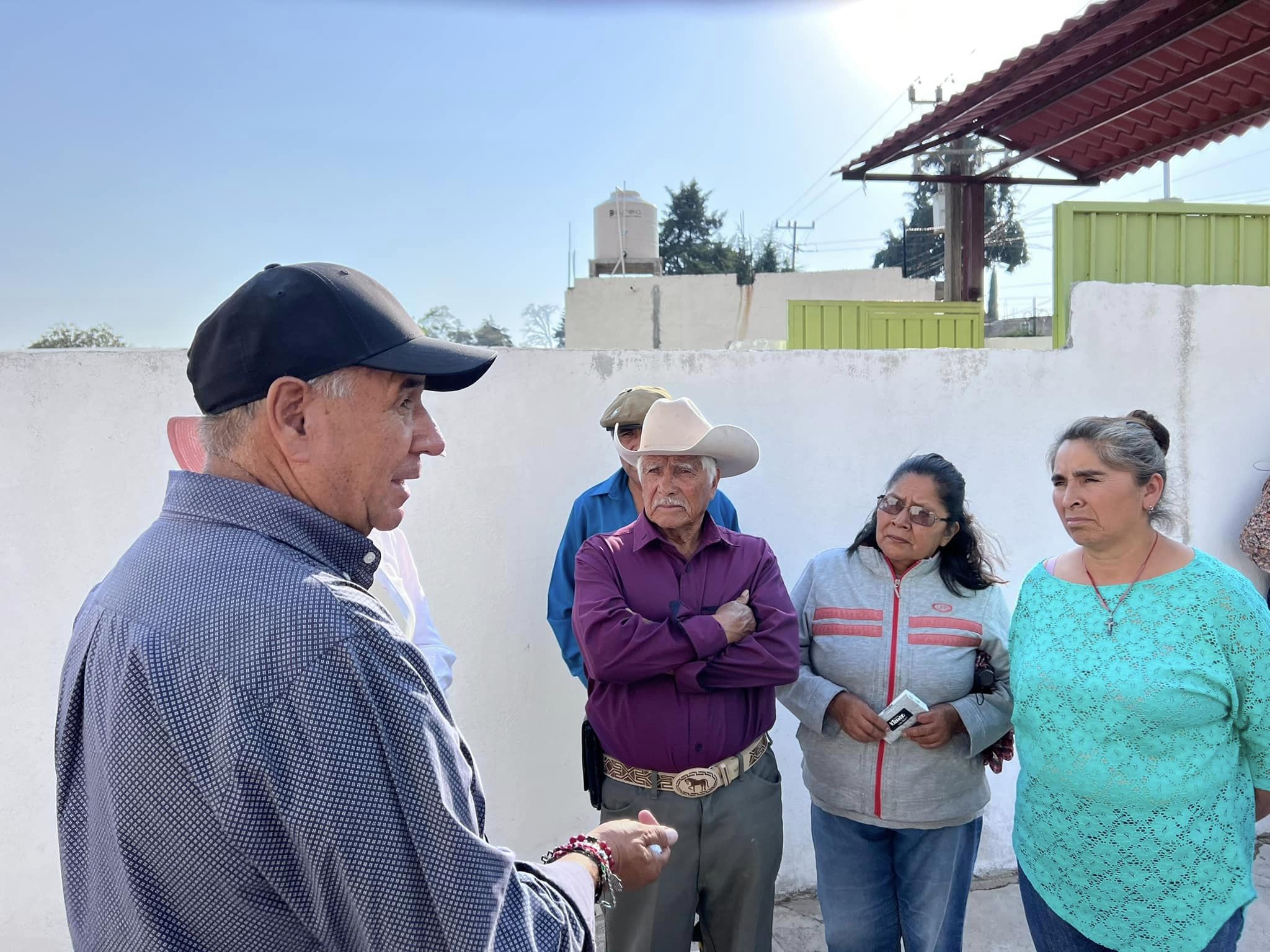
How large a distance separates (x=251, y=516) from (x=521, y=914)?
56cm

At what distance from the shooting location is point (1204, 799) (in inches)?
77.5

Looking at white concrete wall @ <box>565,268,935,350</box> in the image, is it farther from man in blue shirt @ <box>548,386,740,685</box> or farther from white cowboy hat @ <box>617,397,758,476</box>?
white cowboy hat @ <box>617,397,758,476</box>

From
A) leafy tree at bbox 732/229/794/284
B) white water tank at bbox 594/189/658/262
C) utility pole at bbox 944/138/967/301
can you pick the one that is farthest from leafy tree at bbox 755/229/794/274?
utility pole at bbox 944/138/967/301

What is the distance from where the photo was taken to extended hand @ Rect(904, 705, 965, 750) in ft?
7.78

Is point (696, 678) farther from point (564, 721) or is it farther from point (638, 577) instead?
point (564, 721)

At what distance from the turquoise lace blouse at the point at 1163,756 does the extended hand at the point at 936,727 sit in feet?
1.10

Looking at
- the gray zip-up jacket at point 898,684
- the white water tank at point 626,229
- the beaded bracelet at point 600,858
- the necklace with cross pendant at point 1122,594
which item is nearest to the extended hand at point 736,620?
the gray zip-up jacket at point 898,684

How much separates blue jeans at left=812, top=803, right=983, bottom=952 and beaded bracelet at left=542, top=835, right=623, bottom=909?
1.39 m

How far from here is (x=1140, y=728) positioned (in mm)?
1963

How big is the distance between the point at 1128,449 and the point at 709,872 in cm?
158

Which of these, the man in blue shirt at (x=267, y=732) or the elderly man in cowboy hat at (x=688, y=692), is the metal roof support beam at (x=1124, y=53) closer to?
the elderly man in cowboy hat at (x=688, y=692)

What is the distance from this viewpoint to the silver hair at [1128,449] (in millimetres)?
2141

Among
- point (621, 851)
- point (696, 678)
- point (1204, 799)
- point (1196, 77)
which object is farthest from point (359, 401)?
point (1196, 77)

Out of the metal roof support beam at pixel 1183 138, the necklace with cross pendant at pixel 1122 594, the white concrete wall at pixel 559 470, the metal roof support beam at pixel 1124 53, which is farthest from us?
the metal roof support beam at pixel 1183 138
